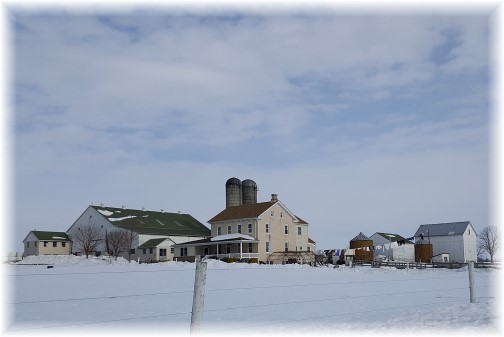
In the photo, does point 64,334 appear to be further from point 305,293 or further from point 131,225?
point 131,225

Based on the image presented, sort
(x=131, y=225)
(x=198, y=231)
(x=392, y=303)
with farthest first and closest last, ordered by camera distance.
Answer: (x=198, y=231)
(x=131, y=225)
(x=392, y=303)

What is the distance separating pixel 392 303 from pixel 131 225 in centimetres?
6009

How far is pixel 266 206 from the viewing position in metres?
65.1

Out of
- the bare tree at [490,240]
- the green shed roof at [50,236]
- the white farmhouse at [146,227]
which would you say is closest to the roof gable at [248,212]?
the white farmhouse at [146,227]

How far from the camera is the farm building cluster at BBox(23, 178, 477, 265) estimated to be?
6319 cm

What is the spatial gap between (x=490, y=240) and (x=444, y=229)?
1245 inches

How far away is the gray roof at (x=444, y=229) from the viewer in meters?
83.9

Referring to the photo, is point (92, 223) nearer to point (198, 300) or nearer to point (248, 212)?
point (248, 212)

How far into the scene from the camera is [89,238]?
73.3 m

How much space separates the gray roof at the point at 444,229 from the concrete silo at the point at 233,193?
32.3 m

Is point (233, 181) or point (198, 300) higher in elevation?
point (233, 181)

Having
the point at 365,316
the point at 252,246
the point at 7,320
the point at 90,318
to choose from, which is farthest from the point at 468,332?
the point at 252,246

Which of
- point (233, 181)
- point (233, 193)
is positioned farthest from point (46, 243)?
point (233, 181)

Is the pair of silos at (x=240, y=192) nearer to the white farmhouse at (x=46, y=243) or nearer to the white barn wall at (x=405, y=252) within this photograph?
the white barn wall at (x=405, y=252)
